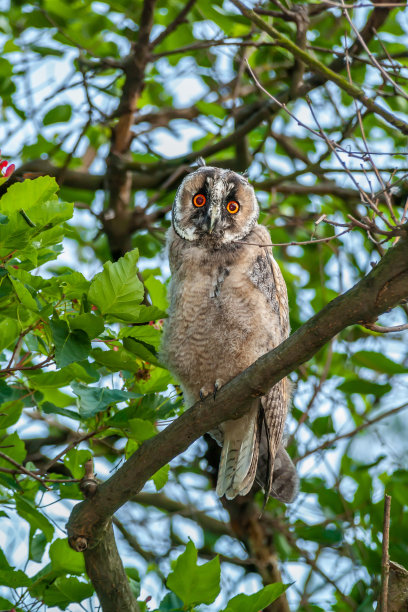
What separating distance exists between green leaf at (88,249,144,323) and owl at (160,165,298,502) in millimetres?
722

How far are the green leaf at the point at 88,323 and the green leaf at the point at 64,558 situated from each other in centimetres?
95

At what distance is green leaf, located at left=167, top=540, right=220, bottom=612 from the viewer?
101 inches

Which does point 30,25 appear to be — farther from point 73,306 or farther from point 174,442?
point 174,442

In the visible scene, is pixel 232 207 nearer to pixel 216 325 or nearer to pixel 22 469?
pixel 216 325

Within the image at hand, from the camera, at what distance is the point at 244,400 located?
2.36m

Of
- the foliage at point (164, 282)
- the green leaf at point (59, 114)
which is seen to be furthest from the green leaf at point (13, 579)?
the green leaf at point (59, 114)

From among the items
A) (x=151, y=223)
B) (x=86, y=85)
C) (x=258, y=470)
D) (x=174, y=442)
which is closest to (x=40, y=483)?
(x=174, y=442)

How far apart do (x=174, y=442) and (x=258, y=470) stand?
1.02m

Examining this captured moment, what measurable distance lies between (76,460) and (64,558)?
38 centimetres

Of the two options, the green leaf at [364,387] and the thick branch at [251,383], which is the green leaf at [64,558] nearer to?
the thick branch at [251,383]

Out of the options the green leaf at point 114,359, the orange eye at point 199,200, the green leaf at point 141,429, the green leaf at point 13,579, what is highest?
the orange eye at point 199,200

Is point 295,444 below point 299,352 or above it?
above

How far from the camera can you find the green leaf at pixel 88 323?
2.25 meters

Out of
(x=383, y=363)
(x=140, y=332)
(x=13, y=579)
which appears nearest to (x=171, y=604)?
(x=13, y=579)
